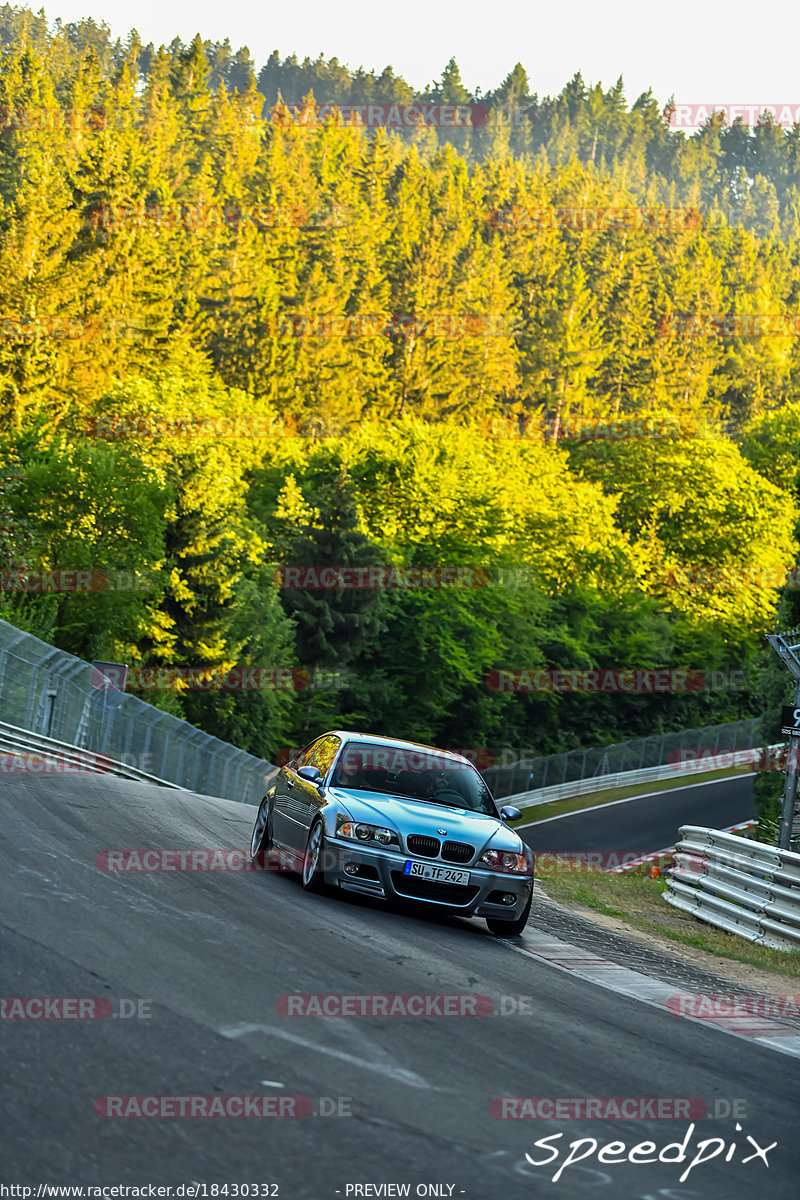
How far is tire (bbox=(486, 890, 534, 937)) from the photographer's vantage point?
1125cm

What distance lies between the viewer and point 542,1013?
789cm

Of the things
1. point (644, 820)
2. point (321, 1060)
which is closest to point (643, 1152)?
point (321, 1060)

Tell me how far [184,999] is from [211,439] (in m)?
49.7

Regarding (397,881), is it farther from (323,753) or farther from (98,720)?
(98,720)

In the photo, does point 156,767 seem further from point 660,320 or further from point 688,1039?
point 660,320

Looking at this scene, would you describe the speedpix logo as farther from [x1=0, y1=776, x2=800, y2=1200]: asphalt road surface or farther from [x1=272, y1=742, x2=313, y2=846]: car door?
[x1=272, y1=742, x2=313, y2=846]: car door

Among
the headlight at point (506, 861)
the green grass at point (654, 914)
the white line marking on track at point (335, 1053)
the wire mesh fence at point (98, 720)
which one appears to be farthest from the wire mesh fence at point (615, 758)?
the white line marking on track at point (335, 1053)

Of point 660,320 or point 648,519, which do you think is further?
point 660,320

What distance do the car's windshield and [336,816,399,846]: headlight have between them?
70cm

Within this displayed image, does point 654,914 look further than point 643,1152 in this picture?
Yes

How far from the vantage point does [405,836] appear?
35.6 ft

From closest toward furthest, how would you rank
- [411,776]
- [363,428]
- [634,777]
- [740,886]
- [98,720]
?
1. [411,776]
2. [740,886]
3. [98,720]
4. [634,777]
5. [363,428]

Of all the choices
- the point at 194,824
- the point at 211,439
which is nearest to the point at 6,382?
the point at 211,439

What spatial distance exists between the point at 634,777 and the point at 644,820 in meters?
11.5
